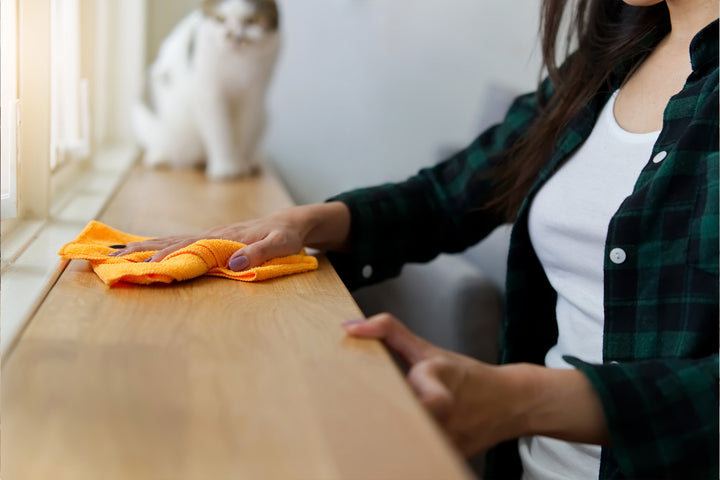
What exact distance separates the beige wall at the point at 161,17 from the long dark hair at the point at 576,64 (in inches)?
42.7

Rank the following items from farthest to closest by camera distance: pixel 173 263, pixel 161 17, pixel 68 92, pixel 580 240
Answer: pixel 161 17 < pixel 68 92 < pixel 580 240 < pixel 173 263

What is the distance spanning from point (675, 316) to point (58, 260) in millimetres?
642

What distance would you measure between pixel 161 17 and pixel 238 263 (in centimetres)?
122

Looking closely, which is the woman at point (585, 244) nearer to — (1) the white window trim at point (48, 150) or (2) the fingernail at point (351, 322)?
(2) the fingernail at point (351, 322)

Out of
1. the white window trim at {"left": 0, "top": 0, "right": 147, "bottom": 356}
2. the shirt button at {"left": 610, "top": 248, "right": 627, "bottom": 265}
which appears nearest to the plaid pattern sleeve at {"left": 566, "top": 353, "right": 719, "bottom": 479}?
the shirt button at {"left": 610, "top": 248, "right": 627, "bottom": 265}

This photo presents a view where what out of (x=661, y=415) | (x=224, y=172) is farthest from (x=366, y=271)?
(x=224, y=172)

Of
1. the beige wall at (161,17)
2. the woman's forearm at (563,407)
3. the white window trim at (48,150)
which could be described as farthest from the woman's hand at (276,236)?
the beige wall at (161,17)

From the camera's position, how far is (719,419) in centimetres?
56

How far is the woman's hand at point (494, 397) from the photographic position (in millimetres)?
514

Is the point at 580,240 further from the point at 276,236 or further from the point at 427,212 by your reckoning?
the point at 276,236

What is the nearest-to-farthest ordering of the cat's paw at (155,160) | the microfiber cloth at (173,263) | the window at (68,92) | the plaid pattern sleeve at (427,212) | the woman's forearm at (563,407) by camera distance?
1. the woman's forearm at (563,407)
2. the microfiber cloth at (173,263)
3. the plaid pattern sleeve at (427,212)
4. the window at (68,92)
5. the cat's paw at (155,160)

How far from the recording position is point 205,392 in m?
0.49

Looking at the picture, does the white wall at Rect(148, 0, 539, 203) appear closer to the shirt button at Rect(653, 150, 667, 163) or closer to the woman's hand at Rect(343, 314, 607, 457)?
the shirt button at Rect(653, 150, 667, 163)

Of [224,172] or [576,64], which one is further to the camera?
[224,172]
